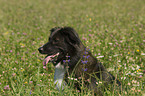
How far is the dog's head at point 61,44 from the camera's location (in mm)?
3941

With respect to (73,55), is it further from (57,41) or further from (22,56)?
(22,56)

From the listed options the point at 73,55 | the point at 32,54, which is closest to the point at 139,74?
the point at 73,55

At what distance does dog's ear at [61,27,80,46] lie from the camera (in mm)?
3875

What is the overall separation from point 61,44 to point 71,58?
42cm

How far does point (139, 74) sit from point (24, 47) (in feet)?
12.0

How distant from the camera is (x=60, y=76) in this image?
160 inches

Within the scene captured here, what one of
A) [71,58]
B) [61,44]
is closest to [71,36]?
[61,44]

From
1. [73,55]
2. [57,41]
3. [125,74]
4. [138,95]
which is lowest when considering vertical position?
[138,95]

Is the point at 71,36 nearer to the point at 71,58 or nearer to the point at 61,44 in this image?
the point at 61,44

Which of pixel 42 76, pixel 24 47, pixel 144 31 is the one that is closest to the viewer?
pixel 42 76

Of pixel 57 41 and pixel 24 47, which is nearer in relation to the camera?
pixel 57 41

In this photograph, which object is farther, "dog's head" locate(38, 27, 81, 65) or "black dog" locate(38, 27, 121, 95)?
"dog's head" locate(38, 27, 81, 65)

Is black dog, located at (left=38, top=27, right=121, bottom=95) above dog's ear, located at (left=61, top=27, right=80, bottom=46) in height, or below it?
below

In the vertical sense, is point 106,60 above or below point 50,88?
above
